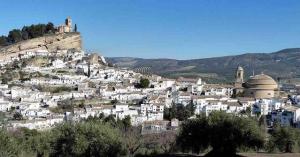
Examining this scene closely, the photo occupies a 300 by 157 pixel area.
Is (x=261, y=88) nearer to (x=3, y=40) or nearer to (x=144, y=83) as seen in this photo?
(x=144, y=83)

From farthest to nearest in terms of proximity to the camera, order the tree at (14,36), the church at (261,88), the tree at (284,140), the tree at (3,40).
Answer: the tree at (3,40) < the tree at (14,36) < the church at (261,88) < the tree at (284,140)

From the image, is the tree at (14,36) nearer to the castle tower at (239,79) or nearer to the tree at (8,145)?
the castle tower at (239,79)

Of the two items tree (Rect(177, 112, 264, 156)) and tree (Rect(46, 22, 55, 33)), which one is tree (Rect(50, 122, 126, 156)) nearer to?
tree (Rect(177, 112, 264, 156))

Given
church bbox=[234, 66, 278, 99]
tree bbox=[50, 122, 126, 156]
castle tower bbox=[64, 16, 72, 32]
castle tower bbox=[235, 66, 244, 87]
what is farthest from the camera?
castle tower bbox=[64, 16, 72, 32]

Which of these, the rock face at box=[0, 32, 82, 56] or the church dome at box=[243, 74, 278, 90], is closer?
the church dome at box=[243, 74, 278, 90]

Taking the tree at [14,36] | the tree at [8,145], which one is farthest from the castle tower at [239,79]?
the tree at [8,145]

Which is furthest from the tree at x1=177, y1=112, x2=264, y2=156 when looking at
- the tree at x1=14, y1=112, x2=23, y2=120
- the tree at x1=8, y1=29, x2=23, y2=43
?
the tree at x1=8, y1=29, x2=23, y2=43

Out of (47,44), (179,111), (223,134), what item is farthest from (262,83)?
(223,134)
